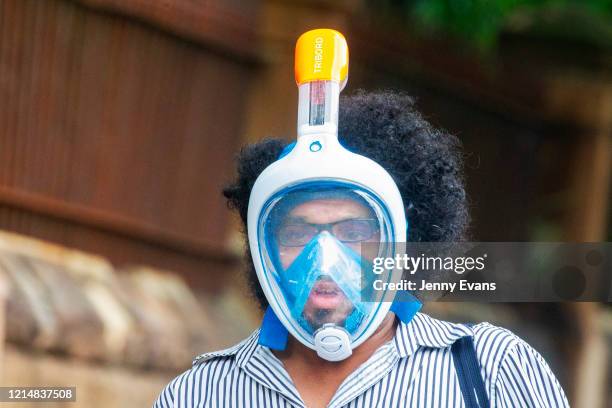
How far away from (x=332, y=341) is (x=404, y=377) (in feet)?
0.62

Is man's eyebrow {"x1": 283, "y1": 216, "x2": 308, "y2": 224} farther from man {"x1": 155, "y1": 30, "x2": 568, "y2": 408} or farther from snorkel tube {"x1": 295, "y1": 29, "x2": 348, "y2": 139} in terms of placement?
snorkel tube {"x1": 295, "y1": 29, "x2": 348, "y2": 139}

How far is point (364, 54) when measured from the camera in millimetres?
7305

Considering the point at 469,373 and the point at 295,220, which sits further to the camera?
the point at 295,220

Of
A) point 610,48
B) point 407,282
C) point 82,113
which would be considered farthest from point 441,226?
point 610,48

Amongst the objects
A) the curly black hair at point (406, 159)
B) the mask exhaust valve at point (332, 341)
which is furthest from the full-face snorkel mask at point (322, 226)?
the curly black hair at point (406, 159)

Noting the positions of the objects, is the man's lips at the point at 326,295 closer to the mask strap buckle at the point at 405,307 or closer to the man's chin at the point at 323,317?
the man's chin at the point at 323,317

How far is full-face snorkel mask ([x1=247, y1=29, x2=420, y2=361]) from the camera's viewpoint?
293cm

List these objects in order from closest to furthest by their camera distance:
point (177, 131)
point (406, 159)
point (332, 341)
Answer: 1. point (332, 341)
2. point (406, 159)
3. point (177, 131)

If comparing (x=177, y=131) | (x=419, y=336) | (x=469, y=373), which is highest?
(x=177, y=131)

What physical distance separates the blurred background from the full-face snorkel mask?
6.26 ft

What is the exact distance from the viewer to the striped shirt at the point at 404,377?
2836mm

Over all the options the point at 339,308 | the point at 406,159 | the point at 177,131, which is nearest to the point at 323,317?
the point at 339,308

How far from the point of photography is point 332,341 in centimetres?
288

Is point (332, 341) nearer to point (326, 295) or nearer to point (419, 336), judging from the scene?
point (326, 295)
